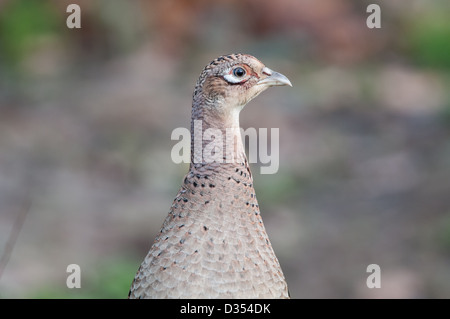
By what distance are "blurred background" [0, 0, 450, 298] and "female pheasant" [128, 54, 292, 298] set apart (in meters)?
2.04

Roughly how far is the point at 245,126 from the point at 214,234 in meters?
6.09

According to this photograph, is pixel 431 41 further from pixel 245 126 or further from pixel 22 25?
pixel 22 25

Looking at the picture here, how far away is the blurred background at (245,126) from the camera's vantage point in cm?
710

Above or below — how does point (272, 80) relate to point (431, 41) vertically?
below

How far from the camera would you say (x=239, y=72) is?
3.56 m

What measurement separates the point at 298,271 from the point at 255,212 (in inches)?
157

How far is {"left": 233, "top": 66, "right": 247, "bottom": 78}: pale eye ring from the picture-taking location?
3547 millimetres

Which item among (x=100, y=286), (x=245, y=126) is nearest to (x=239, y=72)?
(x=100, y=286)

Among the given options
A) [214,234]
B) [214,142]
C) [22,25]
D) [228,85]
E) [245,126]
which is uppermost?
[22,25]

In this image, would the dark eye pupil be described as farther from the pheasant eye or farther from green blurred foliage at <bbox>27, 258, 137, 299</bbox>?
green blurred foliage at <bbox>27, 258, 137, 299</bbox>

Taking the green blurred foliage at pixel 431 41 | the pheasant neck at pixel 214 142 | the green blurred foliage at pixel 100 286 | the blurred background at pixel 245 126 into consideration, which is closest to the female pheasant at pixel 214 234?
the pheasant neck at pixel 214 142

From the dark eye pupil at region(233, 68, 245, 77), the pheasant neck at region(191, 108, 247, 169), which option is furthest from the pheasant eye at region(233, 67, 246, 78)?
the pheasant neck at region(191, 108, 247, 169)
